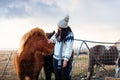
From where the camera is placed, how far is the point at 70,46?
973 cm

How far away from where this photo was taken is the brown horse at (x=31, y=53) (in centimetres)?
1100

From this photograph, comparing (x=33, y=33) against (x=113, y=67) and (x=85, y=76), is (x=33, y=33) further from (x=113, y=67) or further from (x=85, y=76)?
(x=113, y=67)

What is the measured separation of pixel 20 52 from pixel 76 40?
84.6 inches

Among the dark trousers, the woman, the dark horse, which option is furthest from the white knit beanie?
the dark horse

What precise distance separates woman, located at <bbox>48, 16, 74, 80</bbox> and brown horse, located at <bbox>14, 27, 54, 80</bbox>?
1.34 m

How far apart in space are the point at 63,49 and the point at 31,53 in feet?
4.98

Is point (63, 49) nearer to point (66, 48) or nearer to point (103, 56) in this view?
point (66, 48)

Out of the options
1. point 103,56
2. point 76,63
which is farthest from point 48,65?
point 103,56

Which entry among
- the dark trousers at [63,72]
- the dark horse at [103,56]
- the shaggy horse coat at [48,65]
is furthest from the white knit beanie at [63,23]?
the dark horse at [103,56]

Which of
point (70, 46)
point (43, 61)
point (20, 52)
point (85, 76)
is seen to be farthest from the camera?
point (85, 76)

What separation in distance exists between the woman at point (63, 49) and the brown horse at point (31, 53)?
1339mm

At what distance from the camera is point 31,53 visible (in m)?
11.1

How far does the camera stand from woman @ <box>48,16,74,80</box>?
9.74m

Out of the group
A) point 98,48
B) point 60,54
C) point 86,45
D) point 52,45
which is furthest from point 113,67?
point 60,54
